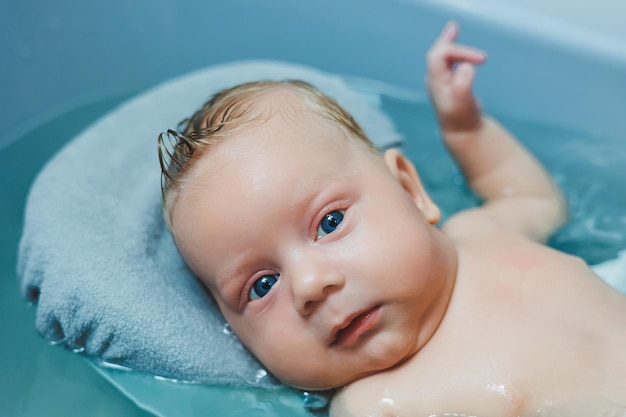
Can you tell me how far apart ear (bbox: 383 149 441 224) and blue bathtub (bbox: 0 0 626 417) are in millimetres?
579

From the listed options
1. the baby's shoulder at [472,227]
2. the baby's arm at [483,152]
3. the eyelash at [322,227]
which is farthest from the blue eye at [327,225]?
the baby's arm at [483,152]

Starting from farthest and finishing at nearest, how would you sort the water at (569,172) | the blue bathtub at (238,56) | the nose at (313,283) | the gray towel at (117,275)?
the blue bathtub at (238,56), the water at (569,172), the gray towel at (117,275), the nose at (313,283)

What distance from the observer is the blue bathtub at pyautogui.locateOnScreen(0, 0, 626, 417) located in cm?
141

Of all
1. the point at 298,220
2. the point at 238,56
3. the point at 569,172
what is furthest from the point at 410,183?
the point at 238,56

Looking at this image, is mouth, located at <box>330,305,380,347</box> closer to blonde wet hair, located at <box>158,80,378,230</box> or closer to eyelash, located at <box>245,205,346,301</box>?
eyelash, located at <box>245,205,346,301</box>

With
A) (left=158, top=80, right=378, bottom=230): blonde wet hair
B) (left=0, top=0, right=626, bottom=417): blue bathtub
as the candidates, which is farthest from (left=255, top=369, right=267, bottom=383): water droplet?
(left=0, top=0, right=626, bottom=417): blue bathtub

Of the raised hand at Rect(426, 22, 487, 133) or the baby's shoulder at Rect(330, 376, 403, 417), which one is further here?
the raised hand at Rect(426, 22, 487, 133)

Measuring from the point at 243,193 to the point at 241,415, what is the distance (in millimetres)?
326

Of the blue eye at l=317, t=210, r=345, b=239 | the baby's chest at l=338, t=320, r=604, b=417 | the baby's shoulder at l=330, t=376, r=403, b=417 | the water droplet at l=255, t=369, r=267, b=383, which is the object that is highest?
the blue eye at l=317, t=210, r=345, b=239

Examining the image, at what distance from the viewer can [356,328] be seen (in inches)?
34.8

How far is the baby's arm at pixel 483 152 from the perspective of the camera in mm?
1190

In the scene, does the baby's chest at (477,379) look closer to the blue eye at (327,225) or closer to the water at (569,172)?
the blue eye at (327,225)

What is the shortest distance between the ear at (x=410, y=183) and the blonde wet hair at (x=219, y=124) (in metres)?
0.03

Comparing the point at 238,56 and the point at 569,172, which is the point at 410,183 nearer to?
the point at 569,172
